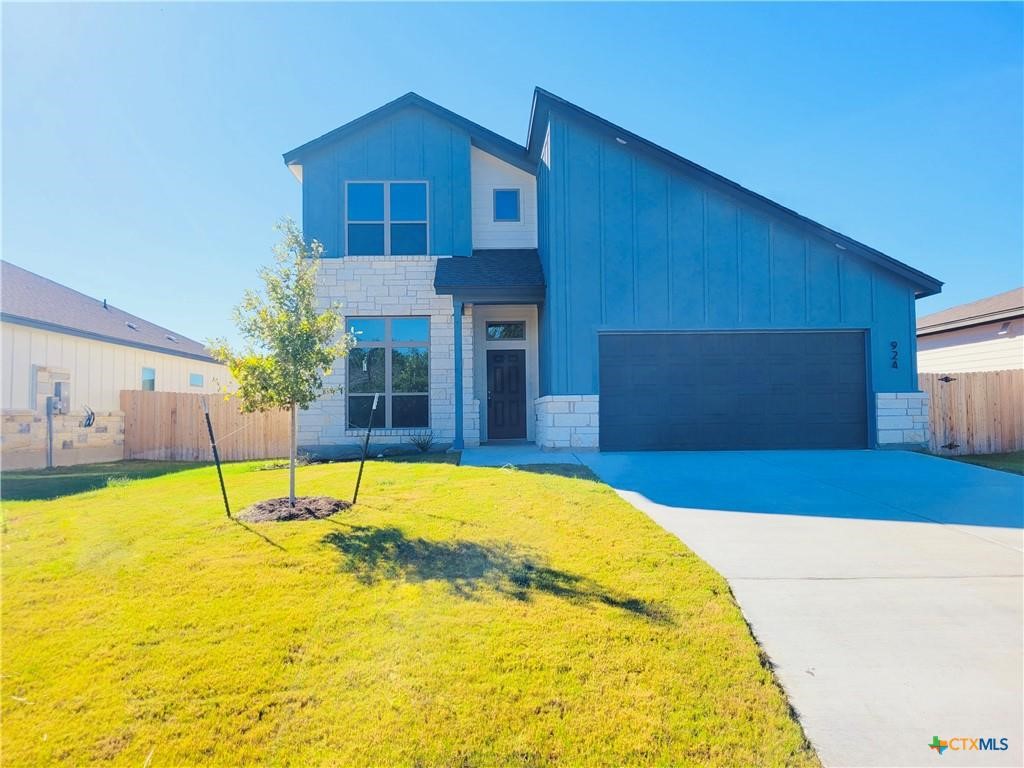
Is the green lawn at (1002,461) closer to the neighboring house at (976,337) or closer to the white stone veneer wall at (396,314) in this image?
the neighboring house at (976,337)

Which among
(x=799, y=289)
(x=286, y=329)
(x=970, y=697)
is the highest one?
(x=799, y=289)

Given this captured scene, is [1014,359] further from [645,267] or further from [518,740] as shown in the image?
[518,740]

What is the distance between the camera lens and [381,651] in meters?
2.85

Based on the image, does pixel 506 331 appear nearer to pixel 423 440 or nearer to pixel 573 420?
pixel 423 440

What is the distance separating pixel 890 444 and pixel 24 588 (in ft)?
43.7

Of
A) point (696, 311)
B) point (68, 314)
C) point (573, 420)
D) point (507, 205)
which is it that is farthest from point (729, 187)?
point (68, 314)

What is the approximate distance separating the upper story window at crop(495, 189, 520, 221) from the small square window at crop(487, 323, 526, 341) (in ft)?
8.79

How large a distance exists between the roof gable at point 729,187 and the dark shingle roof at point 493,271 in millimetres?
3182

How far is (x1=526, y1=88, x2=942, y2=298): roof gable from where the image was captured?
1052 centimetres

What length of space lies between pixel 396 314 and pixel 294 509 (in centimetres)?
723

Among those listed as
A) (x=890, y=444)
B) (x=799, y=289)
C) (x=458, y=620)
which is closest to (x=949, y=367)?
(x=890, y=444)

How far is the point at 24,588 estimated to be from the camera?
12.2ft

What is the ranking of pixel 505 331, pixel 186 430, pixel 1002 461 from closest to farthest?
pixel 1002 461 → pixel 505 331 → pixel 186 430

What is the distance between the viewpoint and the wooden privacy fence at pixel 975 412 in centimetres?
1170
